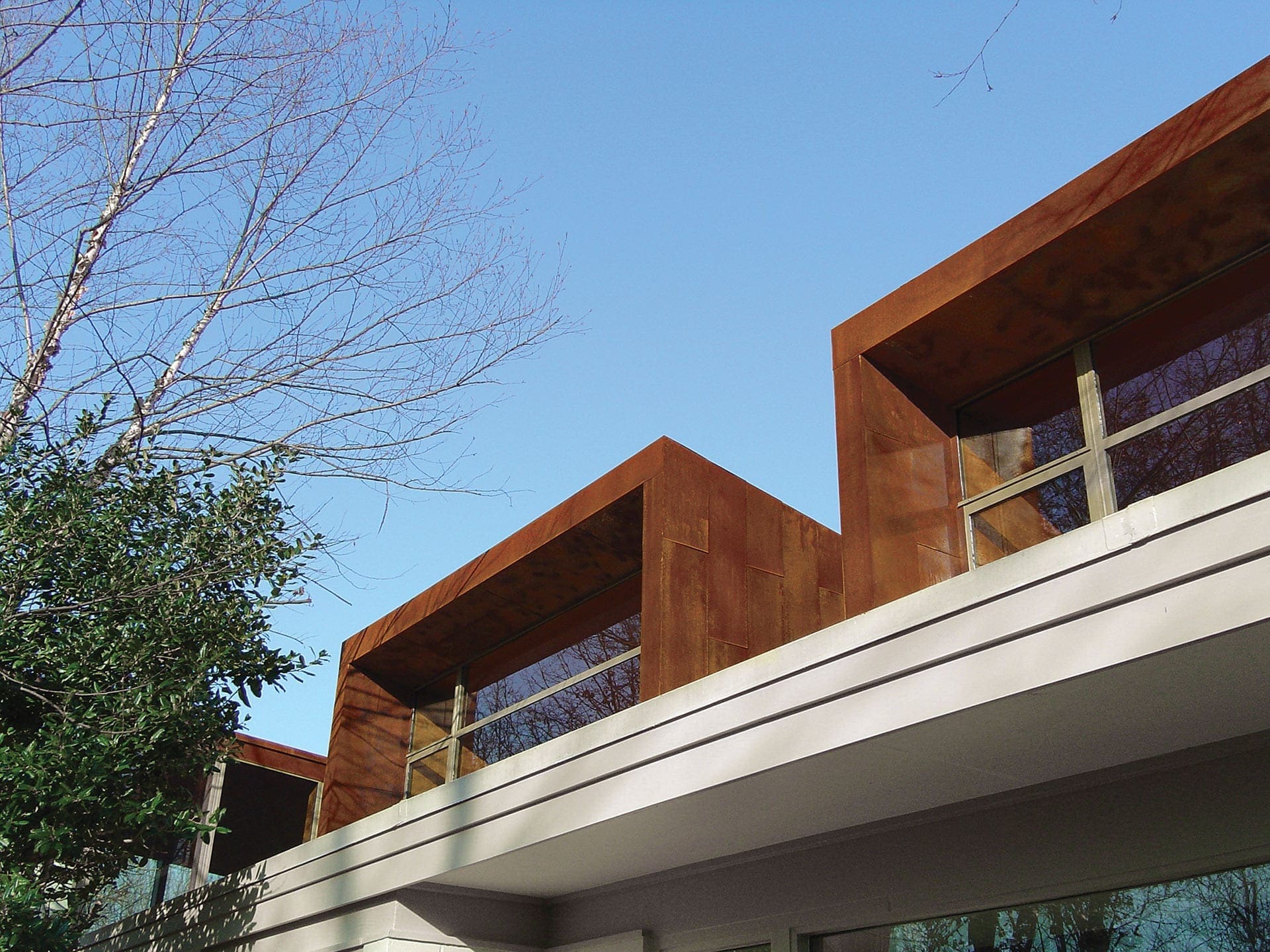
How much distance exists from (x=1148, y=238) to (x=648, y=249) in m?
3.56

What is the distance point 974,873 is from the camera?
4559 millimetres

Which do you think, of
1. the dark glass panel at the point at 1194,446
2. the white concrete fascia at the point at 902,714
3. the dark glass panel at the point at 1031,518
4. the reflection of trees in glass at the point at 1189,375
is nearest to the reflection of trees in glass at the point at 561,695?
the white concrete fascia at the point at 902,714

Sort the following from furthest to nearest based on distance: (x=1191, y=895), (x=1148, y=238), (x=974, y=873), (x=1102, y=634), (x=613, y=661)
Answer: (x=613, y=661) → (x=1148, y=238) → (x=974, y=873) → (x=1191, y=895) → (x=1102, y=634)

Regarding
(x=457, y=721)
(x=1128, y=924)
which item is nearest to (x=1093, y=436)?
(x=1128, y=924)

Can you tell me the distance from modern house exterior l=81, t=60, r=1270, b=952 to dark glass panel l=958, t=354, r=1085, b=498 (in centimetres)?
2

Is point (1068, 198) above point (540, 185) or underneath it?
underneath

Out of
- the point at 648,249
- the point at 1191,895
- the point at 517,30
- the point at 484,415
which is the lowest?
the point at 1191,895

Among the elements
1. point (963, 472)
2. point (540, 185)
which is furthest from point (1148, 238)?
point (540, 185)

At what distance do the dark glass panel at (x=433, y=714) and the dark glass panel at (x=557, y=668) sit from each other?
330 mm

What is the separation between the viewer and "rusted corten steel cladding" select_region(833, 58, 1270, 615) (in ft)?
17.4

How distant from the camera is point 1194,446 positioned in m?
5.55

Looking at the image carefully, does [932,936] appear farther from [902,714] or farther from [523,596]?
[523,596]

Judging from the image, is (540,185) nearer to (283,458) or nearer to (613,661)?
(283,458)

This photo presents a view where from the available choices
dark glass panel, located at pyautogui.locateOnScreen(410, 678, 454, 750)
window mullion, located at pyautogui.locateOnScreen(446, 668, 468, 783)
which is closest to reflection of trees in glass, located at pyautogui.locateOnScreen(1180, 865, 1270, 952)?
window mullion, located at pyautogui.locateOnScreen(446, 668, 468, 783)
